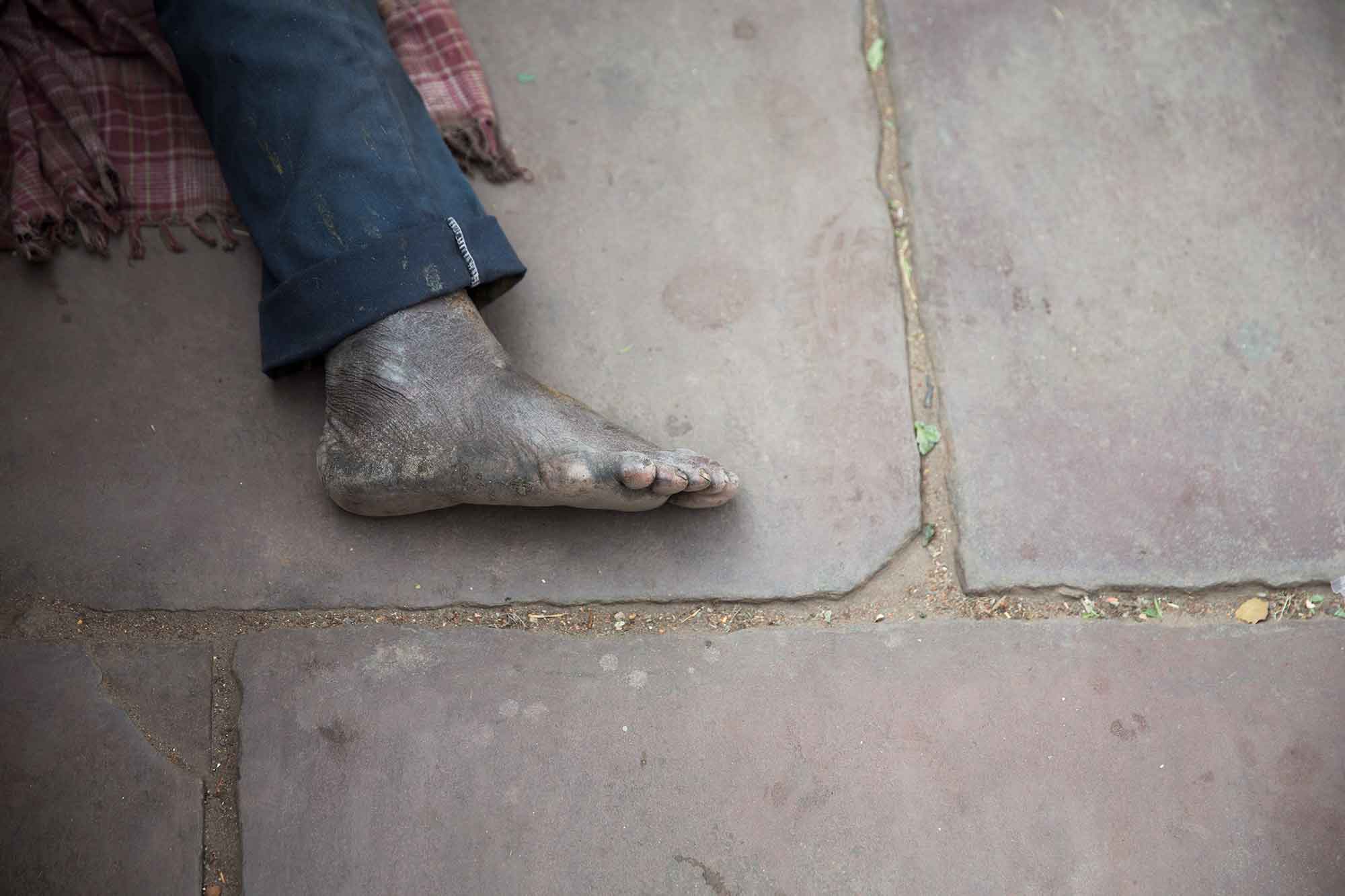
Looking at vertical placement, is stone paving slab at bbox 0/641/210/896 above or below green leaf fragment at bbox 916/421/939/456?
below

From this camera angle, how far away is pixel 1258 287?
1.51 metres

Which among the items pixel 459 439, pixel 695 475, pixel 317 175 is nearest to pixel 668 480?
pixel 695 475

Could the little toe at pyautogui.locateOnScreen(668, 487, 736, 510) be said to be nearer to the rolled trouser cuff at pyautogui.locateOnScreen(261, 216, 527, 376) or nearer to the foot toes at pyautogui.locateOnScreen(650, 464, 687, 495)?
the foot toes at pyautogui.locateOnScreen(650, 464, 687, 495)

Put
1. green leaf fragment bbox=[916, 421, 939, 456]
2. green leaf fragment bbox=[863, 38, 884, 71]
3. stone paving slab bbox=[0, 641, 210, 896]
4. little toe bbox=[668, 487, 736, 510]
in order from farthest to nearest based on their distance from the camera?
1. green leaf fragment bbox=[863, 38, 884, 71]
2. green leaf fragment bbox=[916, 421, 939, 456]
3. little toe bbox=[668, 487, 736, 510]
4. stone paving slab bbox=[0, 641, 210, 896]

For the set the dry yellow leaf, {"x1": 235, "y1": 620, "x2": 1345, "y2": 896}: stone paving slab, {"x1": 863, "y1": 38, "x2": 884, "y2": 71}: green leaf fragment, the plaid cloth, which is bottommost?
{"x1": 235, "y1": 620, "x2": 1345, "y2": 896}: stone paving slab

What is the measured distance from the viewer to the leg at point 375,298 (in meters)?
1.25

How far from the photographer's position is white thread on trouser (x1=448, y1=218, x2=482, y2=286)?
128cm

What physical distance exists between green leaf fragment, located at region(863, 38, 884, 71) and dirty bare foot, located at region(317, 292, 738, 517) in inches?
31.0

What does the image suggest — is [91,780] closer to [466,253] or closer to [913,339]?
[466,253]

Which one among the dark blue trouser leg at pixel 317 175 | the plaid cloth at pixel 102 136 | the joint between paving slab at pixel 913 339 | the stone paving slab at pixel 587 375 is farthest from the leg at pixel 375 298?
the joint between paving slab at pixel 913 339

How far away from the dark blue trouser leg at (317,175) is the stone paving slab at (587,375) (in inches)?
7.1

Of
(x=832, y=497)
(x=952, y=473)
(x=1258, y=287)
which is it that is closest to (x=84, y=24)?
(x=832, y=497)

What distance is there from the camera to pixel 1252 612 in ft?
4.44

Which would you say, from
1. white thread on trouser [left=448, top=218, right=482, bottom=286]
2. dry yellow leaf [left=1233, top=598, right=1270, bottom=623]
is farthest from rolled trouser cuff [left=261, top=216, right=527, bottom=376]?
dry yellow leaf [left=1233, top=598, right=1270, bottom=623]
